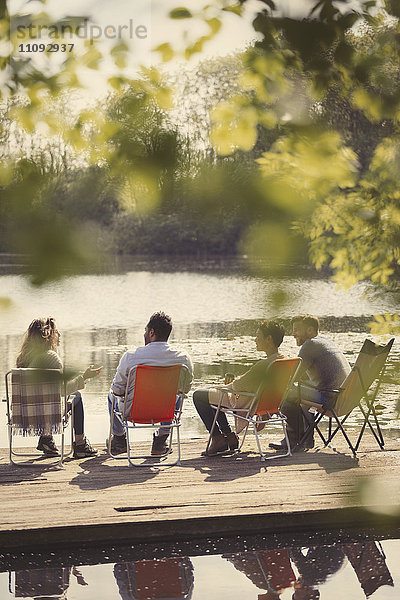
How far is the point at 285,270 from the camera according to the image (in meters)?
1.59

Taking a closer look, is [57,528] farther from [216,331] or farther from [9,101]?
[216,331]

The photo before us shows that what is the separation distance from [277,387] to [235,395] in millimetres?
553

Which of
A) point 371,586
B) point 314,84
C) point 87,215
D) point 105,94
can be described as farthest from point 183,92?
point 371,586

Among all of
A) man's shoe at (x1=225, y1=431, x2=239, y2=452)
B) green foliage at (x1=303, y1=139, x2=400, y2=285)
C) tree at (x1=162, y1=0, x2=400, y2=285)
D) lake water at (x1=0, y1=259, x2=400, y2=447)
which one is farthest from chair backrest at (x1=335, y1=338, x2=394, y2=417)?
tree at (x1=162, y1=0, x2=400, y2=285)

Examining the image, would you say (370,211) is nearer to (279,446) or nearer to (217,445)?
(217,445)

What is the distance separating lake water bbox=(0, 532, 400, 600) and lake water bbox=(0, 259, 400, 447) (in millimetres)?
1277

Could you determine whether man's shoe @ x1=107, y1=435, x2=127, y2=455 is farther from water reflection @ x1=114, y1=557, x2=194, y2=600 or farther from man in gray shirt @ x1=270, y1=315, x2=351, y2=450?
water reflection @ x1=114, y1=557, x2=194, y2=600

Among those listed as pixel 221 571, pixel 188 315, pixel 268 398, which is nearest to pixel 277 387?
pixel 268 398

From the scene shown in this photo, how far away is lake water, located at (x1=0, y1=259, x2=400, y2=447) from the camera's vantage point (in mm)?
1519

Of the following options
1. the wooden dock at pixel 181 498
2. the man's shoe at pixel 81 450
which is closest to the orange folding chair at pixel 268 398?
the wooden dock at pixel 181 498

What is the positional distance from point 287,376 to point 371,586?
2011 mm

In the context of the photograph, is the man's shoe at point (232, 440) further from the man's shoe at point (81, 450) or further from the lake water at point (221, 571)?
the lake water at point (221, 571)

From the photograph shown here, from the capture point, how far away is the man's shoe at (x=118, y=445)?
7387mm

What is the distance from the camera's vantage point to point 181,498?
5.98 m
